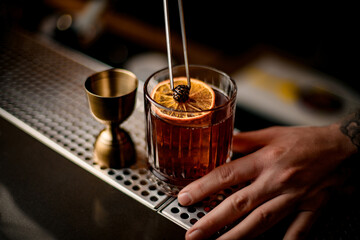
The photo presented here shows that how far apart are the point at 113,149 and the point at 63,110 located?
31 cm

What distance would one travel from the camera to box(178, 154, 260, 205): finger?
31.7 inches

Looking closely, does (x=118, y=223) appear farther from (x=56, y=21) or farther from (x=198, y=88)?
(x=56, y=21)

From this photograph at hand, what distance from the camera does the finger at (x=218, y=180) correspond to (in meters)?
0.80

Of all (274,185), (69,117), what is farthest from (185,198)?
(69,117)

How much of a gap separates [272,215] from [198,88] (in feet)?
1.12

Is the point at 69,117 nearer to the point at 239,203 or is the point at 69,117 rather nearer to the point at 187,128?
the point at 187,128

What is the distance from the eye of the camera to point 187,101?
79 centimetres

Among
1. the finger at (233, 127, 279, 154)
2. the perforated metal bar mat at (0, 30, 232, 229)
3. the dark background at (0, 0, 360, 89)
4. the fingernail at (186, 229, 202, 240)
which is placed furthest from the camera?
the dark background at (0, 0, 360, 89)

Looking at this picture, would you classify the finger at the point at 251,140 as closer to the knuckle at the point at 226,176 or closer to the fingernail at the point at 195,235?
the knuckle at the point at 226,176

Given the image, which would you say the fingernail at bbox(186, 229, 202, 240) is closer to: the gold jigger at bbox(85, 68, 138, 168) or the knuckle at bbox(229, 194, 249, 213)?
the knuckle at bbox(229, 194, 249, 213)

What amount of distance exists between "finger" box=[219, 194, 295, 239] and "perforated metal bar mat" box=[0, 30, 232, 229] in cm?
10

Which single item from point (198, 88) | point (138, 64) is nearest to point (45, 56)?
point (198, 88)

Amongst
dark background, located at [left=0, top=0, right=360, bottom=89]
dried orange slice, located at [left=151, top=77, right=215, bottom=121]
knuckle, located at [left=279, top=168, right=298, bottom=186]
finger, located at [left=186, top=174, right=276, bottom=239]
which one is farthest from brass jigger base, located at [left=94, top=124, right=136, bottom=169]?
dark background, located at [left=0, top=0, right=360, bottom=89]

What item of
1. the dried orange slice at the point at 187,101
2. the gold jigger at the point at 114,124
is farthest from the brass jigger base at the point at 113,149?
the dried orange slice at the point at 187,101
